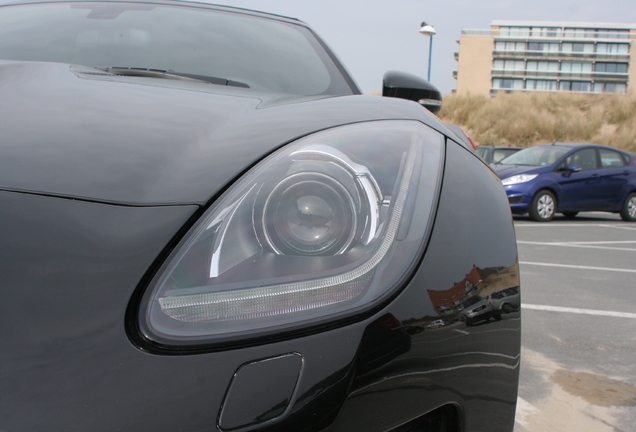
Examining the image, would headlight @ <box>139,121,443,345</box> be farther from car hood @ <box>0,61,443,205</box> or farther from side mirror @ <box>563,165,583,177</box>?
side mirror @ <box>563,165,583,177</box>

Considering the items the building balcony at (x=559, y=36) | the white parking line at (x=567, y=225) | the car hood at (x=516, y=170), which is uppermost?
the building balcony at (x=559, y=36)

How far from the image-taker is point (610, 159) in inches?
445

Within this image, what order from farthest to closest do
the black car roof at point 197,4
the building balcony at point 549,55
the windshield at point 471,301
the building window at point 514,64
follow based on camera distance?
the building window at point 514,64
the building balcony at point 549,55
the black car roof at point 197,4
the windshield at point 471,301

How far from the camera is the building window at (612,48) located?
77.5 metres

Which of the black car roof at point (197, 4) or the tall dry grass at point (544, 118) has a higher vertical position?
the tall dry grass at point (544, 118)

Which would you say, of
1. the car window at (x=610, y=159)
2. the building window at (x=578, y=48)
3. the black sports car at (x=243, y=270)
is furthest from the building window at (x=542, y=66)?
the black sports car at (x=243, y=270)

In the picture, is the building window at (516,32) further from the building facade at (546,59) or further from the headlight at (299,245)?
the headlight at (299,245)

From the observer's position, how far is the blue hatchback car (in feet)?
34.2

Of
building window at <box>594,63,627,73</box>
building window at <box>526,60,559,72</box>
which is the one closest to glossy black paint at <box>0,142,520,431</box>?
building window at <box>526,60,559,72</box>

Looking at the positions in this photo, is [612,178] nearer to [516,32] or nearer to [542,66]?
[542,66]

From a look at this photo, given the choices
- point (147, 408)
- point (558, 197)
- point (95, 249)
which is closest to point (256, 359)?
point (147, 408)

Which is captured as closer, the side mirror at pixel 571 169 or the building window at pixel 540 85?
the side mirror at pixel 571 169

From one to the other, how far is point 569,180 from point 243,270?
1075cm

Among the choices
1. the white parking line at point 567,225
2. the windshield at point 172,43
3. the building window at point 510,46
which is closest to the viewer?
the windshield at point 172,43
